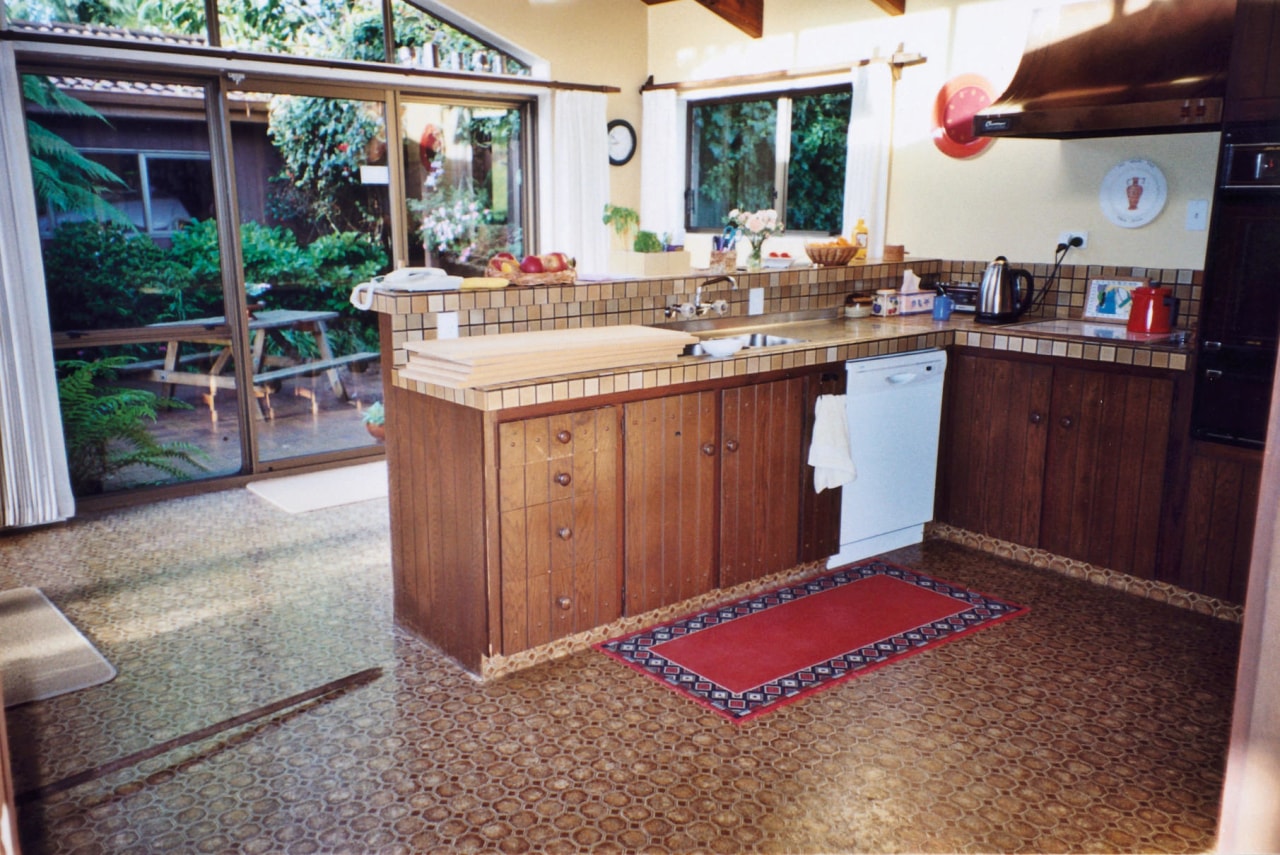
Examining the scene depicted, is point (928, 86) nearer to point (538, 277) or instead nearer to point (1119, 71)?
point (1119, 71)

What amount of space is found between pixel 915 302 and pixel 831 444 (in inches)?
55.0

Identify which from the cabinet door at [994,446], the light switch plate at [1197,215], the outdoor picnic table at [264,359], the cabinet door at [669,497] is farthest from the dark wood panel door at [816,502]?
the outdoor picnic table at [264,359]

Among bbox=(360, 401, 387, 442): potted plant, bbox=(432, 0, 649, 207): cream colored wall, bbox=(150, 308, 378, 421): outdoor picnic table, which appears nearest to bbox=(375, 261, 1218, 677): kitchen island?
bbox=(150, 308, 378, 421): outdoor picnic table

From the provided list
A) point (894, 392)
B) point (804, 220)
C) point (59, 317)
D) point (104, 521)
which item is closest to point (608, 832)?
point (894, 392)

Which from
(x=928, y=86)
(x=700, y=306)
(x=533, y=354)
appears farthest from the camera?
(x=928, y=86)

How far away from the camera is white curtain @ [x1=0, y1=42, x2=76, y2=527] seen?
4.41 m

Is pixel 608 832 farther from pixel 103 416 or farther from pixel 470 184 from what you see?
pixel 470 184

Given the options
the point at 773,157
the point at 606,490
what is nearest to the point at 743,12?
the point at 773,157

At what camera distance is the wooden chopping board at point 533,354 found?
10.0ft

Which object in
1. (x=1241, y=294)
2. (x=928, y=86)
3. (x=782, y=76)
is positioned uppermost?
(x=782, y=76)

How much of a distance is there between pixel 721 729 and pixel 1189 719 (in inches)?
55.3

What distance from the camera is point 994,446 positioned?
14.1ft

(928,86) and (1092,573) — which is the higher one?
(928,86)

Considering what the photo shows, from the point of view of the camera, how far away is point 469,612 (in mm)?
3213
